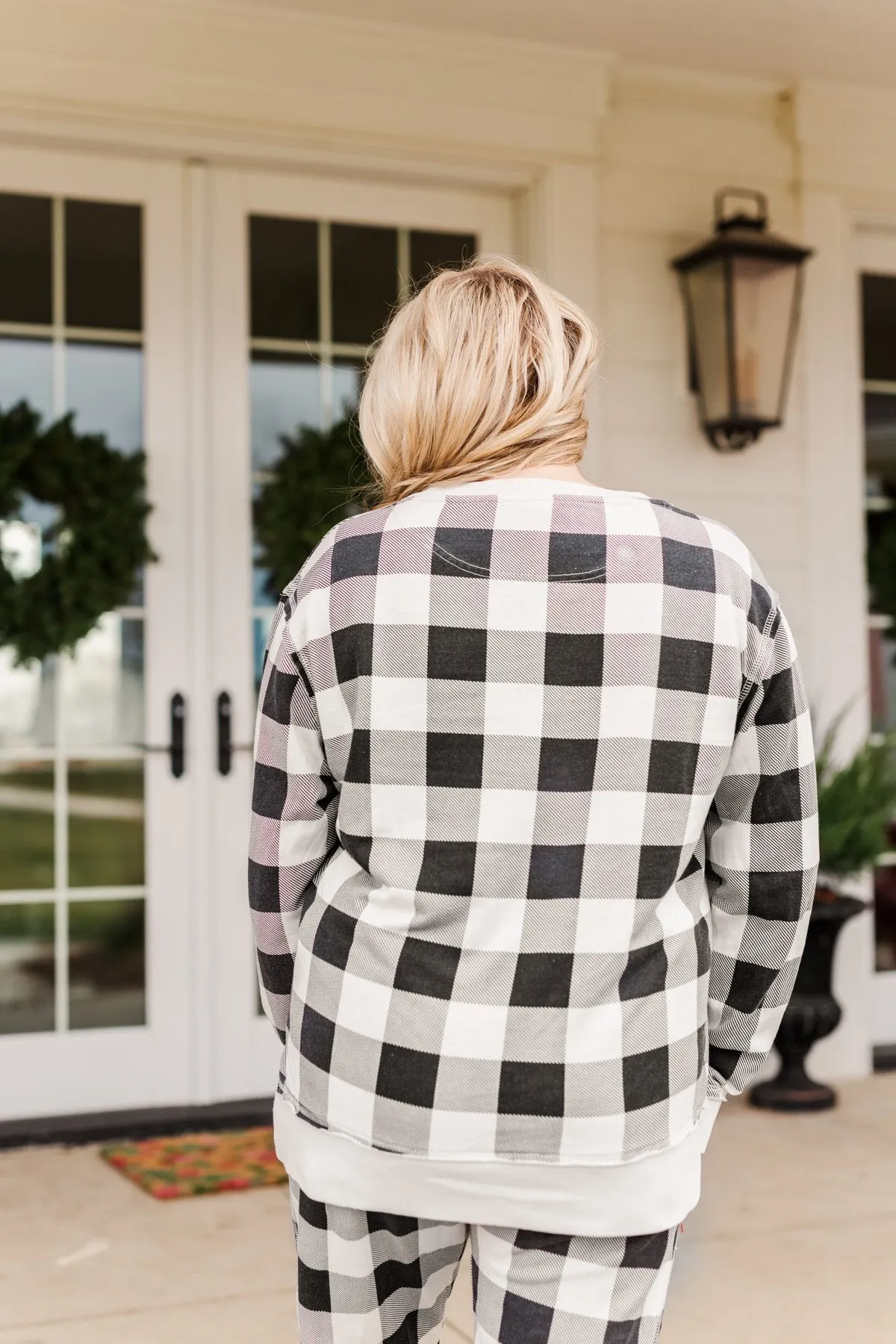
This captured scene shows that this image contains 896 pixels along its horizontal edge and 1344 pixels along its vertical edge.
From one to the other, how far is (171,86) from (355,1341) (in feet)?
9.72

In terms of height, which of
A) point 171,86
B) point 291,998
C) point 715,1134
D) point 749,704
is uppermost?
point 171,86

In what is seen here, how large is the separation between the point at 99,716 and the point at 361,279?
4.32 feet

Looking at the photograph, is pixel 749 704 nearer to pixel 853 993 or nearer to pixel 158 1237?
pixel 158 1237

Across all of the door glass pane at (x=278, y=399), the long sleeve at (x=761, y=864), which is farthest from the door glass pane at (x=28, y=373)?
the long sleeve at (x=761, y=864)

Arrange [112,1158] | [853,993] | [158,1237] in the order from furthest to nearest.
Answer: [853,993] < [112,1158] < [158,1237]

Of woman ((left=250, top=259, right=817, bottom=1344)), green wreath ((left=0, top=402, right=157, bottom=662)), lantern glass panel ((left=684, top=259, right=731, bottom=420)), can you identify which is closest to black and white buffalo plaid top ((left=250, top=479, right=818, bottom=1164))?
woman ((left=250, top=259, right=817, bottom=1344))

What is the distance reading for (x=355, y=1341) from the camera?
1140 millimetres

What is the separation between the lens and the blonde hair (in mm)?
1115

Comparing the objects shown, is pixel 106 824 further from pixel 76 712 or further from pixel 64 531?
pixel 64 531

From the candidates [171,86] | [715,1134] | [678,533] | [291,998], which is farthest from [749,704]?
[171,86]

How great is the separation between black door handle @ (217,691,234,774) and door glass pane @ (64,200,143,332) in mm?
950

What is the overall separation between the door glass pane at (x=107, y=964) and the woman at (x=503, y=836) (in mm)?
2383

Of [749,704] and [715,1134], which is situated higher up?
[749,704]

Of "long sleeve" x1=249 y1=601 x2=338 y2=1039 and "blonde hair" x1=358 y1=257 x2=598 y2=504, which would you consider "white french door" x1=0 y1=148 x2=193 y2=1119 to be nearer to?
"long sleeve" x1=249 y1=601 x2=338 y2=1039
